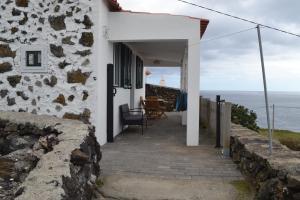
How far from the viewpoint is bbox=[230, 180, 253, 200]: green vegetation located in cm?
524

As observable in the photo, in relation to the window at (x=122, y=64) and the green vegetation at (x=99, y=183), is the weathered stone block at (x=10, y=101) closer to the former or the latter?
the window at (x=122, y=64)

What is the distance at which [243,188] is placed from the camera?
5586mm

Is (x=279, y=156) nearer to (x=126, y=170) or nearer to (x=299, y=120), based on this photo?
(x=126, y=170)

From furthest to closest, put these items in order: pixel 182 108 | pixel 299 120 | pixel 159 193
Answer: pixel 299 120, pixel 182 108, pixel 159 193

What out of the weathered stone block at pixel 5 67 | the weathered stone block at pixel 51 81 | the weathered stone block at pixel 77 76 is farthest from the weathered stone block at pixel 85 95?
the weathered stone block at pixel 5 67

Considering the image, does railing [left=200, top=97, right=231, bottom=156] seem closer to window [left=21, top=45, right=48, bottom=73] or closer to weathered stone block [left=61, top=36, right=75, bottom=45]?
weathered stone block [left=61, top=36, right=75, bottom=45]

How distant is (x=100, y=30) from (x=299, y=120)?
1229cm

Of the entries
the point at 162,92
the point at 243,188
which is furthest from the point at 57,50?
the point at 162,92

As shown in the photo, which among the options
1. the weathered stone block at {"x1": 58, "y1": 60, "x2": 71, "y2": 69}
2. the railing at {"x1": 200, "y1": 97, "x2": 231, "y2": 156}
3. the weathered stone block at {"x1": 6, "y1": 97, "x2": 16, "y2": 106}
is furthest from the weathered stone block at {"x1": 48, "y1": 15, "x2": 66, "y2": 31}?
the railing at {"x1": 200, "y1": 97, "x2": 231, "y2": 156}

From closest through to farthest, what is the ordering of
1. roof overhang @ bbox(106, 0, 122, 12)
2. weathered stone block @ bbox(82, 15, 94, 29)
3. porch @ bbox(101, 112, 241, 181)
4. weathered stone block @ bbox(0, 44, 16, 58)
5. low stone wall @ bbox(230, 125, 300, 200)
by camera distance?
low stone wall @ bbox(230, 125, 300, 200)
porch @ bbox(101, 112, 241, 181)
weathered stone block @ bbox(82, 15, 94, 29)
weathered stone block @ bbox(0, 44, 16, 58)
roof overhang @ bbox(106, 0, 122, 12)

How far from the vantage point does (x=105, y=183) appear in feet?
18.5

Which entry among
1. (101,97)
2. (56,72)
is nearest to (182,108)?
(101,97)

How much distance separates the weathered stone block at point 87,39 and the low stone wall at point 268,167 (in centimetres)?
374

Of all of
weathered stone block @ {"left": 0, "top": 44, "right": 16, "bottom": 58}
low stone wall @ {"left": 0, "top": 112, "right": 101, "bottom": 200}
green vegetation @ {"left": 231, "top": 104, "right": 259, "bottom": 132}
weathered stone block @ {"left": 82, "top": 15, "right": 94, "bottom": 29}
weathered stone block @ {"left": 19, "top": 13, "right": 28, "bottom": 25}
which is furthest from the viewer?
green vegetation @ {"left": 231, "top": 104, "right": 259, "bottom": 132}
